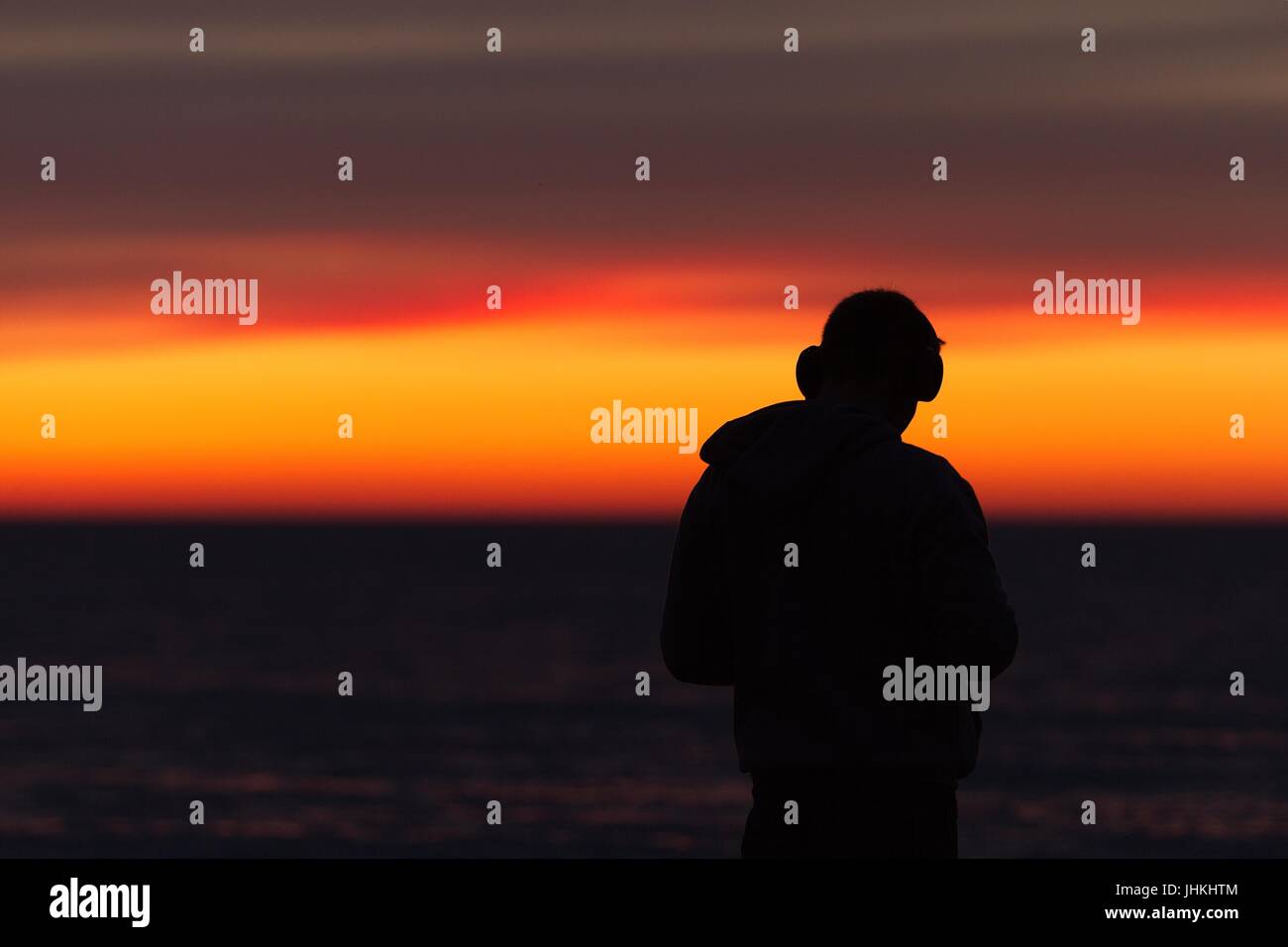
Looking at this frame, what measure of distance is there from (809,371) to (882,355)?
0.29 metres

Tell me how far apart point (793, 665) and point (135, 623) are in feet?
260

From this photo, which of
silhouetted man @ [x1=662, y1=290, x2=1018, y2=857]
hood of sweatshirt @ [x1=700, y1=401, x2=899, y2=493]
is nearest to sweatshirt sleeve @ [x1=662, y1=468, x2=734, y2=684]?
silhouetted man @ [x1=662, y1=290, x2=1018, y2=857]

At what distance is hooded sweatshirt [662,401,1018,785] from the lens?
337cm

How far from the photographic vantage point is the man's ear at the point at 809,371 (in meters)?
3.87

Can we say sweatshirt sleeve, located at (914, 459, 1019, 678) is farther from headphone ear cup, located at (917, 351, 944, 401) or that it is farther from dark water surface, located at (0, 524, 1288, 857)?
dark water surface, located at (0, 524, 1288, 857)

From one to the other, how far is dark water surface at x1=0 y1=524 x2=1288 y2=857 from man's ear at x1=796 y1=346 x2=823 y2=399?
97.6 feet

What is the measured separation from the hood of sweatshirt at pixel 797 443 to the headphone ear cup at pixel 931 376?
155 mm

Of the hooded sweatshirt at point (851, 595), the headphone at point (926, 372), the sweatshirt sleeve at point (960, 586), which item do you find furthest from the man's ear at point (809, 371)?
the sweatshirt sleeve at point (960, 586)

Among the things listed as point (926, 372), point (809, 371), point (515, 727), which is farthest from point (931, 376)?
point (515, 727)

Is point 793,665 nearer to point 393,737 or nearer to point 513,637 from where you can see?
point 393,737

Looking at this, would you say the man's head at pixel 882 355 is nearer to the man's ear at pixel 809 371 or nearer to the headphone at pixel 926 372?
the headphone at pixel 926 372

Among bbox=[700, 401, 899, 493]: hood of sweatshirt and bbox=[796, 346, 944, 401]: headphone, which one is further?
bbox=[796, 346, 944, 401]: headphone

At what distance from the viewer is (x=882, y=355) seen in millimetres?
3623

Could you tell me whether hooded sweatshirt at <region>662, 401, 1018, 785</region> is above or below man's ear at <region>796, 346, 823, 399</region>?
below
